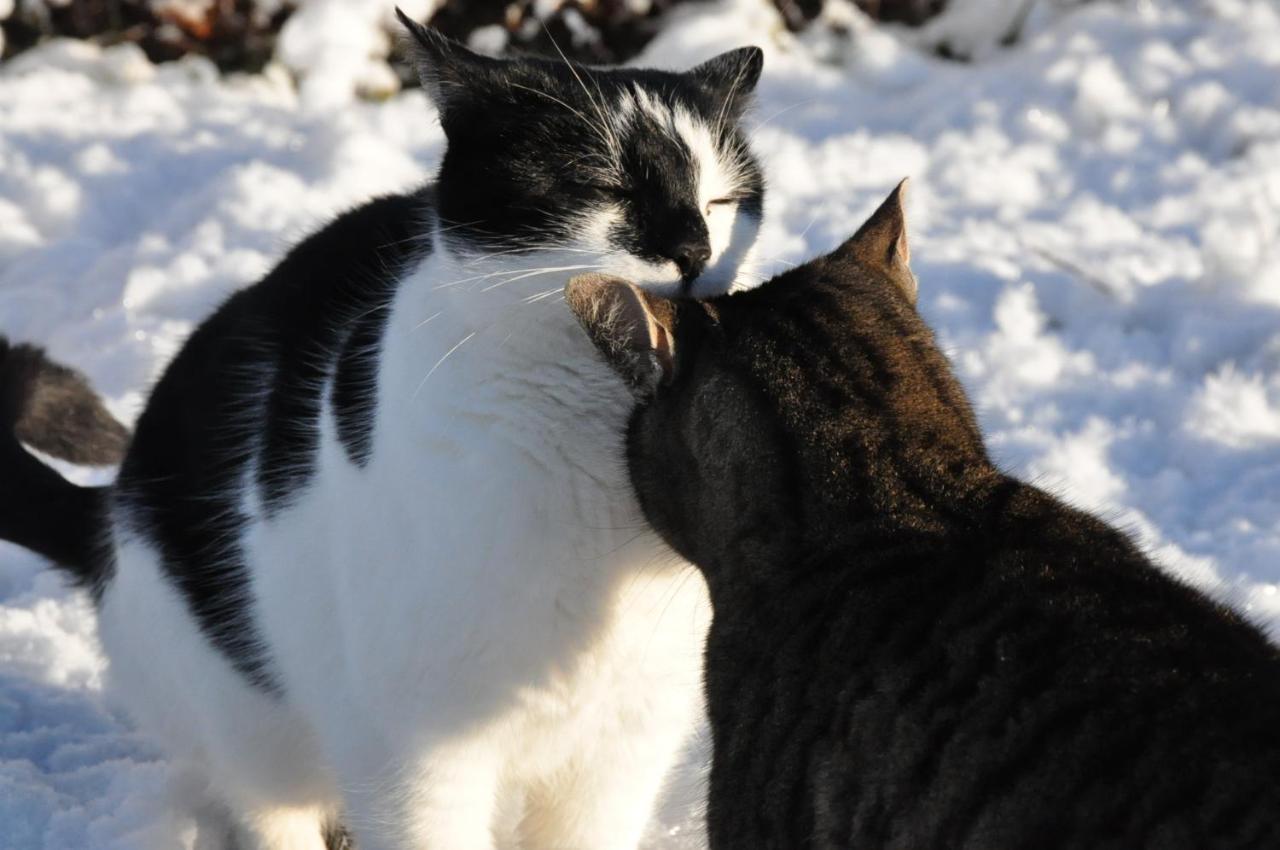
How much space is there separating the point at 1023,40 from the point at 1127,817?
4.09 m

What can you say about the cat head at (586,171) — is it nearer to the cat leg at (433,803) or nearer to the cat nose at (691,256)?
the cat nose at (691,256)

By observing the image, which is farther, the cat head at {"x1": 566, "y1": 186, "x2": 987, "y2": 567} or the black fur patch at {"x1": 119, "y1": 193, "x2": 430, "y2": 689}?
the black fur patch at {"x1": 119, "y1": 193, "x2": 430, "y2": 689}

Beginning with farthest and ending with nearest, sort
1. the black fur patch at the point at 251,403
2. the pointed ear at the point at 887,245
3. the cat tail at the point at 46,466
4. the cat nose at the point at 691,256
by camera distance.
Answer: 1. the cat tail at the point at 46,466
2. the black fur patch at the point at 251,403
3. the pointed ear at the point at 887,245
4. the cat nose at the point at 691,256

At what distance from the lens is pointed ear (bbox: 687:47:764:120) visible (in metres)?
2.25

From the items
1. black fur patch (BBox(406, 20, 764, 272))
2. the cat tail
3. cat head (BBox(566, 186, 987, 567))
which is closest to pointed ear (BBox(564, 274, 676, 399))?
cat head (BBox(566, 186, 987, 567))

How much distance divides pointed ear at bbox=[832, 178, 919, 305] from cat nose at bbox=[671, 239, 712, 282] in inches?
10.3

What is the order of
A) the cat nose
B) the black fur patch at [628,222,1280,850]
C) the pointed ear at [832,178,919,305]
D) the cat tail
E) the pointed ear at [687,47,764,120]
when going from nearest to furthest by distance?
1. the black fur patch at [628,222,1280,850]
2. the cat nose
3. the pointed ear at [832,178,919,305]
4. the pointed ear at [687,47,764,120]
5. the cat tail

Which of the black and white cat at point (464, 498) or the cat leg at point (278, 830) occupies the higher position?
the black and white cat at point (464, 498)

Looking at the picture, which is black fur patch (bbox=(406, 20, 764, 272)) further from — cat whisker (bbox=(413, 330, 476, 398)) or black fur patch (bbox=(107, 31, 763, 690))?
cat whisker (bbox=(413, 330, 476, 398))

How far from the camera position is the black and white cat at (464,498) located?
2016 mm

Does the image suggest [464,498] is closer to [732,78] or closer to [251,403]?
[251,403]

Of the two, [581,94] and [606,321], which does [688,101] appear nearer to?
[581,94]

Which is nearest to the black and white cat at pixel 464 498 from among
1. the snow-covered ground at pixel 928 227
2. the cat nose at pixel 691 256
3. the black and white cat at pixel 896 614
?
the cat nose at pixel 691 256

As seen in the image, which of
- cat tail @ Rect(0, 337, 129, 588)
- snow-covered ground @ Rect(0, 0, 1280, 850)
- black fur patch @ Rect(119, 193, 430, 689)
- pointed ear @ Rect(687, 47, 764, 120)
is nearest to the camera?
pointed ear @ Rect(687, 47, 764, 120)
